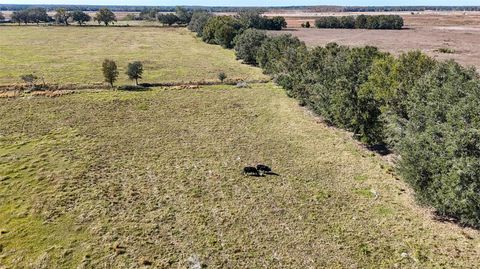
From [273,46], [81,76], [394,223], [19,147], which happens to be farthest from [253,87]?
[394,223]

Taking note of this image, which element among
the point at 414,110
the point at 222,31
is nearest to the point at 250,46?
the point at 222,31

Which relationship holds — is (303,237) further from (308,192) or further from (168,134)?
(168,134)

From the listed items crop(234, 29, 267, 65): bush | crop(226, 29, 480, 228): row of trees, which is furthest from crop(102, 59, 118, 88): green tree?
crop(234, 29, 267, 65): bush

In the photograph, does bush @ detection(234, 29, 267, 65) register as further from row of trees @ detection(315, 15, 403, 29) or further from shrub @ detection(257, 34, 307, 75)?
row of trees @ detection(315, 15, 403, 29)

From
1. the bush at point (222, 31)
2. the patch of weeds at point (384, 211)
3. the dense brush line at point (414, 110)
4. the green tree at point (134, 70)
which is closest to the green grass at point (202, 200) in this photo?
the patch of weeds at point (384, 211)

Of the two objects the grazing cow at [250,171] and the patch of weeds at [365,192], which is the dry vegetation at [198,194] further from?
the grazing cow at [250,171]

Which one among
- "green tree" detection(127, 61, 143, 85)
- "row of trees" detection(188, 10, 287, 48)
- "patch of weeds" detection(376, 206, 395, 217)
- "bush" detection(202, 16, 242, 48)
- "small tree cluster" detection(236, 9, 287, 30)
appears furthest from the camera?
"small tree cluster" detection(236, 9, 287, 30)

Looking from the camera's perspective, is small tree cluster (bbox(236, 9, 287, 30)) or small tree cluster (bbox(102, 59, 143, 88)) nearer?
small tree cluster (bbox(102, 59, 143, 88))
